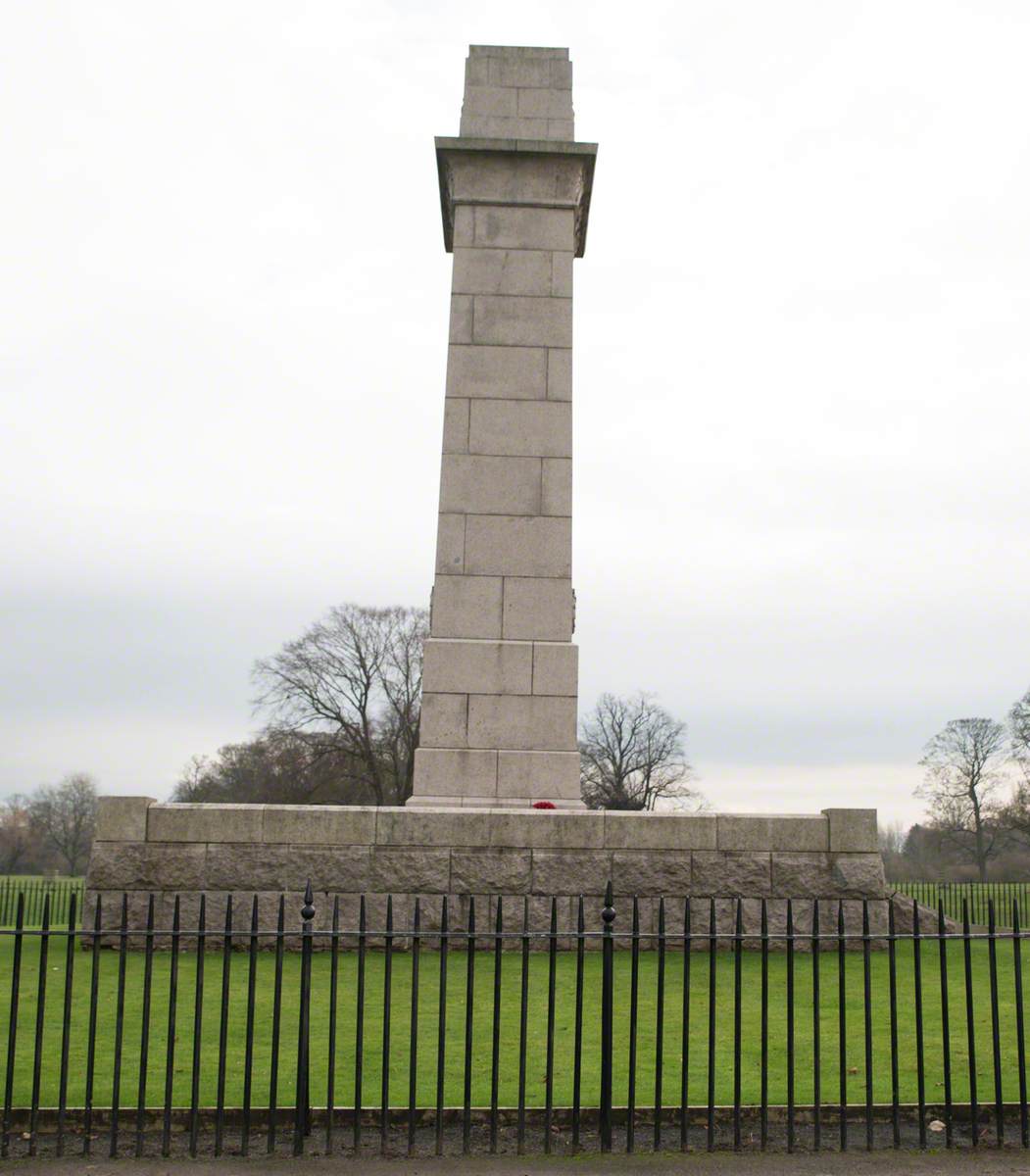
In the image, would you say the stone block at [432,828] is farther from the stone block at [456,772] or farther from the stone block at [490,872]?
the stone block at [456,772]

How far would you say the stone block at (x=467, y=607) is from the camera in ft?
47.4

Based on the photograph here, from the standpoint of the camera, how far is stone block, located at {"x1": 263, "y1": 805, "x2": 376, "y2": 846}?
11711mm

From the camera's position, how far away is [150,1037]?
8.27 m

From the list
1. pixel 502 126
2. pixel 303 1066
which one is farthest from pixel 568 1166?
pixel 502 126

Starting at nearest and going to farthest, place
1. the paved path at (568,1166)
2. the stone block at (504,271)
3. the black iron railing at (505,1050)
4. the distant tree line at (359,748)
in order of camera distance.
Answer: the paved path at (568,1166) → the black iron railing at (505,1050) → the stone block at (504,271) → the distant tree line at (359,748)

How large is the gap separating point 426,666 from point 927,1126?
28.2 feet

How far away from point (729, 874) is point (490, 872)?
2330 millimetres

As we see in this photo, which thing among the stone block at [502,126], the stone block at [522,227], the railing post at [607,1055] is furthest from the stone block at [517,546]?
the railing post at [607,1055]

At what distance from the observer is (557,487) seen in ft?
48.6

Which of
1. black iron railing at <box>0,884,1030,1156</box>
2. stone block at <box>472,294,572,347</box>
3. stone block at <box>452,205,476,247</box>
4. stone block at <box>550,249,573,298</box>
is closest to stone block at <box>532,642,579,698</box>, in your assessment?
black iron railing at <box>0,884,1030,1156</box>

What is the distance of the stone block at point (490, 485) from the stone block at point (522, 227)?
298cm

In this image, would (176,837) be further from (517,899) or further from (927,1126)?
(927,1126)

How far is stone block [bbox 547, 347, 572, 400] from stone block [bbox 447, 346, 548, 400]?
0.19 feet

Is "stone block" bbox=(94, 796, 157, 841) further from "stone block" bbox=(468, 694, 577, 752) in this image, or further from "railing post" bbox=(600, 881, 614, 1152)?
"railing post" bbox=(600, 881, 614, 1152)
